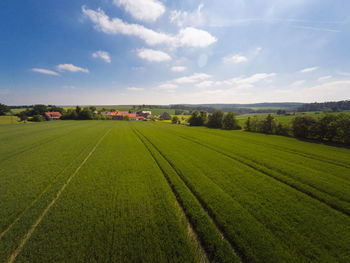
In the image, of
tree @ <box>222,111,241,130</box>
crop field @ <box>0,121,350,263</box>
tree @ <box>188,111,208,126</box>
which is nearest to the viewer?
crop field @ <box>0,121,350,263</box>

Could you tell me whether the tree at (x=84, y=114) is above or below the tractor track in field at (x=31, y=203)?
above

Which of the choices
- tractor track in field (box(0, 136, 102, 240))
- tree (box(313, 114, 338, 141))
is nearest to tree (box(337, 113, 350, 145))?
tree (box(313, 114, 338, 141))

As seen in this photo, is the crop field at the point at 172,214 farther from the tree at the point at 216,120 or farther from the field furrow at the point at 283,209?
the tree at the point at 216,120

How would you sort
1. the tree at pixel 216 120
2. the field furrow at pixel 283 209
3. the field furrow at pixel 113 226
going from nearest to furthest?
the field furrow at pixel 113 226, the field furrow at pixel 283 209, the tree at pixel 216 120

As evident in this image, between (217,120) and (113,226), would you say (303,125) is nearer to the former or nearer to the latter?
(217,120)

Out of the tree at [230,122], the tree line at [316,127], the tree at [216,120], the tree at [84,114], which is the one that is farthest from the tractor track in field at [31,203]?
the tree at [84,114]

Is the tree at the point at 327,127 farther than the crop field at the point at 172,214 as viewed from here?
Yes

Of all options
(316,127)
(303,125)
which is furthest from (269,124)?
(316,127)

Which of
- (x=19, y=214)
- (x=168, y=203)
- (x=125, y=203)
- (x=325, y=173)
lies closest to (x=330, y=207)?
(x=325, y=173)

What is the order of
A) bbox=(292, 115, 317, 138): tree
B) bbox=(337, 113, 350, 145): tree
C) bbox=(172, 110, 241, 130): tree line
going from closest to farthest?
bbox=(337, 113, 350, 145): tree < bbox=(292, 115, 317, 138): tree < bbox=(172, 110, 241, 130): tree line

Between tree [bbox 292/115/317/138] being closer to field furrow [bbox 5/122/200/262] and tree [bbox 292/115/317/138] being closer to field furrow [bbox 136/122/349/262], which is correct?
field furrow [bbox 136/122/349/262]
